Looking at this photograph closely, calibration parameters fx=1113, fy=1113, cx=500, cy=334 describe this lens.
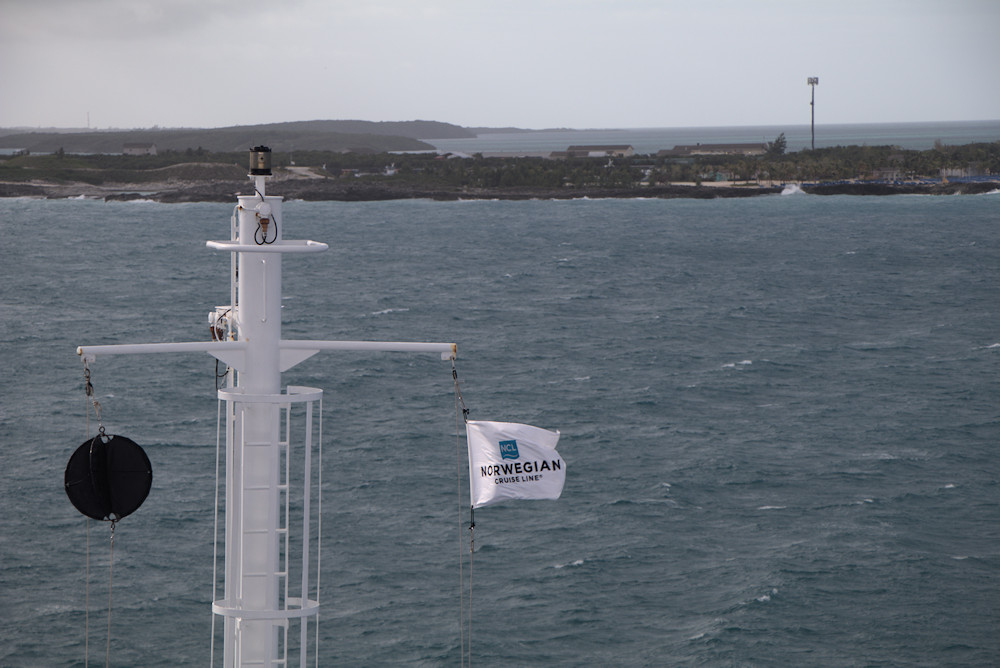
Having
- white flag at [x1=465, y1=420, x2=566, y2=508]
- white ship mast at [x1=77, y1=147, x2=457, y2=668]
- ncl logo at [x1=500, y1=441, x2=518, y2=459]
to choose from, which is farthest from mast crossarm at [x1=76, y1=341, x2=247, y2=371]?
ncl logo at [x1=500, y1=441, x2=518, y2=459]

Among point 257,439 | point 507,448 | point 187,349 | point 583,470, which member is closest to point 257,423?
point 257,439

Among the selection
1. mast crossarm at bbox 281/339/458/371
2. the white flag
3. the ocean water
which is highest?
mast crossarm at bbox 281/339/458/371

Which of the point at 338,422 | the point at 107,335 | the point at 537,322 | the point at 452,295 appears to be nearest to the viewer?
the point at 338,422

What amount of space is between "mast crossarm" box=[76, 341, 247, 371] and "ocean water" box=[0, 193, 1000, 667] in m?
24.5

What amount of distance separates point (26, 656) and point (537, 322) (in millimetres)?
58062

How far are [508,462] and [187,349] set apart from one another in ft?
14.6

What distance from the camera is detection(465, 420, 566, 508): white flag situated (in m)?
13.5

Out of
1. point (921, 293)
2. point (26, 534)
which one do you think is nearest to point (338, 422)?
point (26, 534)

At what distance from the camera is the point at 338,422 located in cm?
5794

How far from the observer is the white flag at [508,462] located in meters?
13.5

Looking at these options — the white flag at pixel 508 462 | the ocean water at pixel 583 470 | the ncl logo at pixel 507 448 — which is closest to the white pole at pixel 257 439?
the white flag at pixel 508 462

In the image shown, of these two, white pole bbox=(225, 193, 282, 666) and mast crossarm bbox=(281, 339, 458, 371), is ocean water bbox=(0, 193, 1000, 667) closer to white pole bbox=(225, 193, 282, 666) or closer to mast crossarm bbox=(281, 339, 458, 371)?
white pole bbox=(225, 193, 282, 666)

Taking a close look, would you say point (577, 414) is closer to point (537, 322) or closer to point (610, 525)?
point (610, 525)

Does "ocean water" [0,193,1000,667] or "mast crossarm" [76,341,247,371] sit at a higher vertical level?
"mast crossarm" [76,341,247,371]
